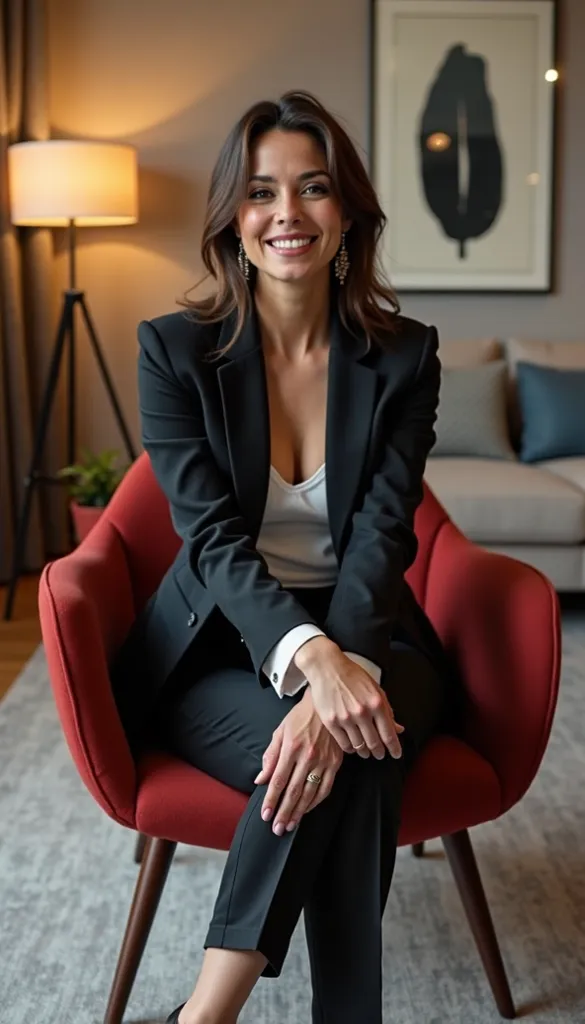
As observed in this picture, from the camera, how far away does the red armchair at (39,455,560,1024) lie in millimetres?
1387

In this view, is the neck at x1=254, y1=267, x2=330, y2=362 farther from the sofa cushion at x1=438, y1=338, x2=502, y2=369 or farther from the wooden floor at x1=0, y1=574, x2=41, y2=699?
the sofa cushion at x1=438, y1=338, x2=502, y2=369

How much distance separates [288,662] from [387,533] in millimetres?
272

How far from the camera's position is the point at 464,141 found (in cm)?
411

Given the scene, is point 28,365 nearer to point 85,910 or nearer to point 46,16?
point 46,16

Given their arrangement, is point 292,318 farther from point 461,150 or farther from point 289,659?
point 461,150

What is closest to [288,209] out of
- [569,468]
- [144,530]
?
[144,530]

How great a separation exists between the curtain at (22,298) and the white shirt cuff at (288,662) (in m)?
2.69

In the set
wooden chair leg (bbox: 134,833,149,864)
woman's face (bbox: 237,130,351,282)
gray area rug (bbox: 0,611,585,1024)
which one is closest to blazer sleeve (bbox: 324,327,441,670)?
woman's face (bbox: 237,130,351,282)

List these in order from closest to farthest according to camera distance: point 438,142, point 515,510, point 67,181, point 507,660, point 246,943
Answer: point 246,943, point 507,660, point 515,510, point 67,181, point 438,142

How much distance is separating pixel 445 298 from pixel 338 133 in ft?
9.08

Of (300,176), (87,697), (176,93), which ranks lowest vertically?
(87,697)

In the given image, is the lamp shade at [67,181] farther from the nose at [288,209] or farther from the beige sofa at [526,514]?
the nose at [288,209]

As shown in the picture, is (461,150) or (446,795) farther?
(461,150)

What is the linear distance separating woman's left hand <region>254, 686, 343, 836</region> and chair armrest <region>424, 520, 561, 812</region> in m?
0.30
